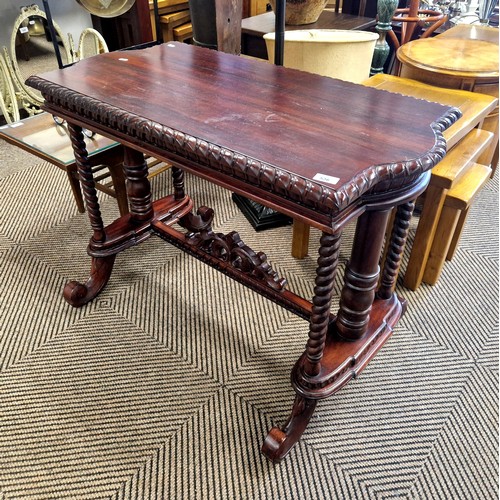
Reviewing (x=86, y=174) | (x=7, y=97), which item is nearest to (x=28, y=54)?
(x=7, y=97)

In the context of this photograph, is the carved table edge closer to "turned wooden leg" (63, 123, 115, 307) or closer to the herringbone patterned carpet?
"turned wooden leg" (63, 123, 115, 307)

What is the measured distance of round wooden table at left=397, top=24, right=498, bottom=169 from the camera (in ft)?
6.40

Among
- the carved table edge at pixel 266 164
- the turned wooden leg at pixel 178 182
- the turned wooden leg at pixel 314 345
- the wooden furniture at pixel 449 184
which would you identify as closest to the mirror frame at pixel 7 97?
the turned wooden leg at pixel 178 182

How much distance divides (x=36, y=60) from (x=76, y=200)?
58.4 inches

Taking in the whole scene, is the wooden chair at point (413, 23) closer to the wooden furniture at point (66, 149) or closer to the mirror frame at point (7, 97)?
the wooden furniture at point (66, 149)

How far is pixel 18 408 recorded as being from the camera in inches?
53.9

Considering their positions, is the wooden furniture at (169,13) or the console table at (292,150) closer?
the console table at (292,150)

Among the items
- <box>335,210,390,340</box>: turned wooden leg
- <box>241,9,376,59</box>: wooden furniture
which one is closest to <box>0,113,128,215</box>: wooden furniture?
<box>335,210,390,340</box>: turned wooden leg

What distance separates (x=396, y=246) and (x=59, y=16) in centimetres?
297

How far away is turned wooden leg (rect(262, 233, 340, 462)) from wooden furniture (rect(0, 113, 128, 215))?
1.08 m

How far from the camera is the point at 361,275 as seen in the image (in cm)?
116

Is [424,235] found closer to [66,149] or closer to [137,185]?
[137,185]

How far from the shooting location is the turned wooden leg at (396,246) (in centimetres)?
121

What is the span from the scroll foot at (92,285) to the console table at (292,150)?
7.1 inches
